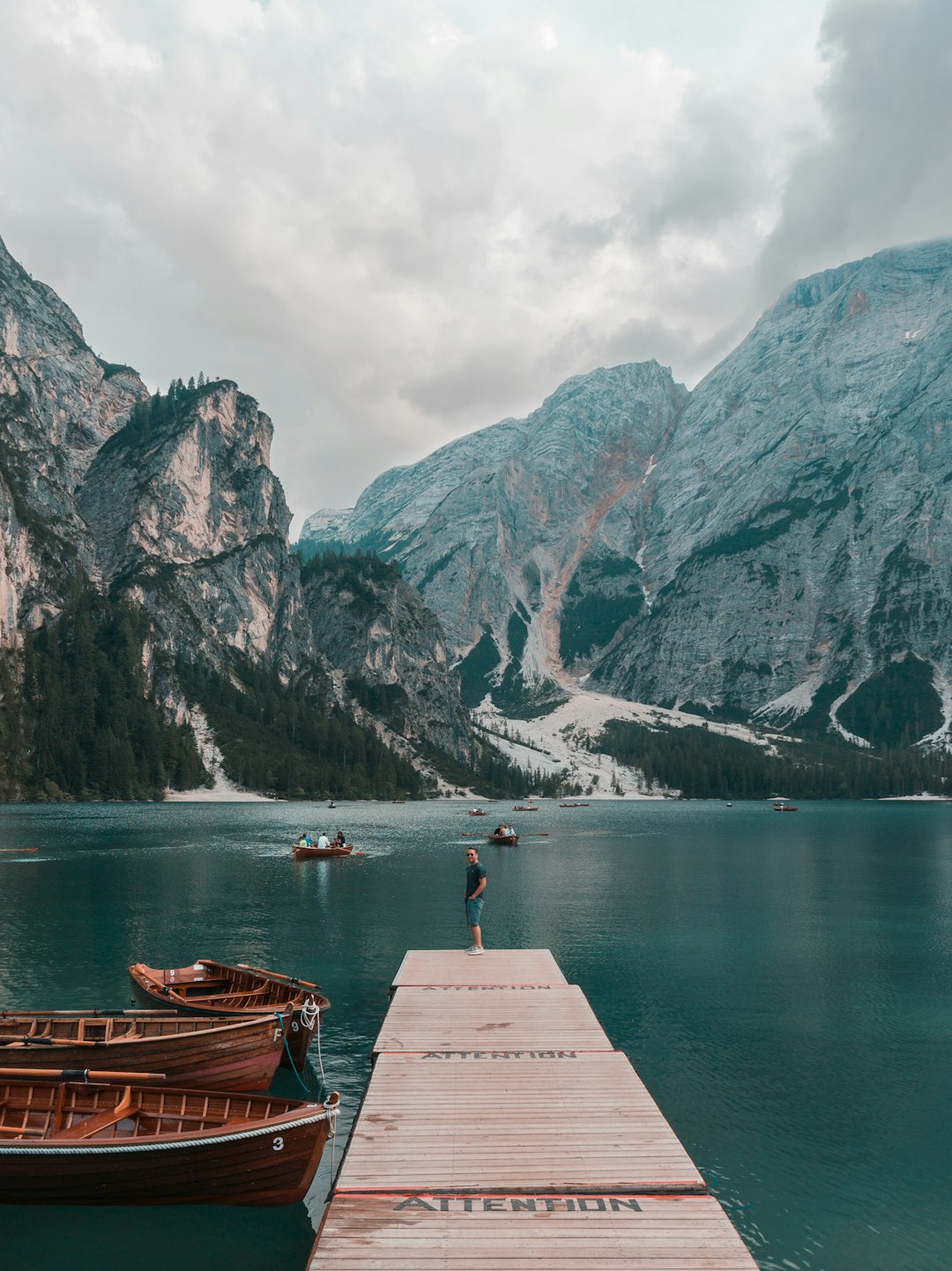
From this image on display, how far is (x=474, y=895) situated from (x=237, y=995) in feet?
36.8

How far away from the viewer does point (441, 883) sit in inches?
3110

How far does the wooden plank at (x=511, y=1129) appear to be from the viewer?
1584 centimetres

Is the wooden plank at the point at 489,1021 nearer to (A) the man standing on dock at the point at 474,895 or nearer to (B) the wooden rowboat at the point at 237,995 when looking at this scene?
(B) the wooden rowboat at the point at 237,995

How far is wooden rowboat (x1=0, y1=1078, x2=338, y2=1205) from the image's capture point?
18062mm

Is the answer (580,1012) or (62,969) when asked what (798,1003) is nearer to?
(580,1012)

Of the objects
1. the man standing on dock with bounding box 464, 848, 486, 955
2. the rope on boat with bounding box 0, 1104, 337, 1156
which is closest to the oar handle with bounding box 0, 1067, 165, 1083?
the rope on boat with bounding box 0, 1104, 337, 1156

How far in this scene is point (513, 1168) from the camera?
16312 mm

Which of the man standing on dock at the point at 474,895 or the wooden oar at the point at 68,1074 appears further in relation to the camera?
the man standing on dock at the point at 474,895

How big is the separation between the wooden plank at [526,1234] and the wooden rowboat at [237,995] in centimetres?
1307

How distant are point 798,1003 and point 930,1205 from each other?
19.1 metres

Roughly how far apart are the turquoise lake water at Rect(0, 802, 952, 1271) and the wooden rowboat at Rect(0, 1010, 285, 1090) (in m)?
3.30

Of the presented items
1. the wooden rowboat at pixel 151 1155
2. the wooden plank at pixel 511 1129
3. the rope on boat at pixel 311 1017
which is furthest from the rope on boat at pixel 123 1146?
the rope on boat at pixel 311 1017

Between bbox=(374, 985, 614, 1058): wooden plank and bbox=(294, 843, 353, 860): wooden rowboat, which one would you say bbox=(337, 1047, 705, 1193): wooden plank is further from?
bbox=(294, 843, 353, 860): wooden rowboat

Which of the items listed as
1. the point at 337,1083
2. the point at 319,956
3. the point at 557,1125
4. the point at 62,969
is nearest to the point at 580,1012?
the point at 337,1083
